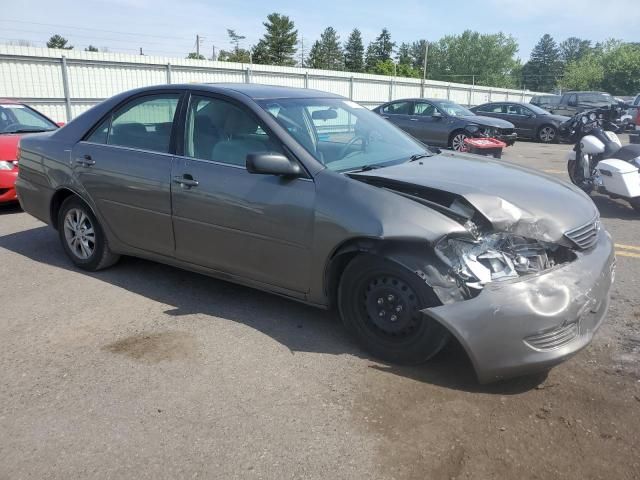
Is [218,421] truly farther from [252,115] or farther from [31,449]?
[252,115]

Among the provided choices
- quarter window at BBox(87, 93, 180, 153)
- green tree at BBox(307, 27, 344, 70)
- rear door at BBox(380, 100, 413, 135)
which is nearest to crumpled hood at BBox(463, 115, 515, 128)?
rear door at BBox(380, 100, 413, 135)

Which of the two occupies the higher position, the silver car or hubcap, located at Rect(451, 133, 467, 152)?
the silver car

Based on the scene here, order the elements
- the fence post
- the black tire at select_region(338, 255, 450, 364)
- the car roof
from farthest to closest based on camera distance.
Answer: the fence post → the car roof → the black tire at select_region(338, 255, 450, 364)

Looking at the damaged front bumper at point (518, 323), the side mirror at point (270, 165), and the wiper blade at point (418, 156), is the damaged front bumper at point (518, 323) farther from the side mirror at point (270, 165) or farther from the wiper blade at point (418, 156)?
the wiper blade at point (418, 156)

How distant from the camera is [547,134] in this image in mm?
19672

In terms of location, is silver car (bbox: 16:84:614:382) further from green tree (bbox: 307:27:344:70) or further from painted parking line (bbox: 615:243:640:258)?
green tree (bbox: 307:27:344:70)

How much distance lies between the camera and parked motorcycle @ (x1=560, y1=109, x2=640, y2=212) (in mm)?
7043

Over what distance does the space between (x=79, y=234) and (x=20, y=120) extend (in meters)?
4.41

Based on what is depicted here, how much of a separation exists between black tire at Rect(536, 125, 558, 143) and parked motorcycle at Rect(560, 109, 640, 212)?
11821mm

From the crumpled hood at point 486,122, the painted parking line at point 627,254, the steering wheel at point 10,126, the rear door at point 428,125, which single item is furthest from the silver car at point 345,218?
the crumpled hood at point 486,122

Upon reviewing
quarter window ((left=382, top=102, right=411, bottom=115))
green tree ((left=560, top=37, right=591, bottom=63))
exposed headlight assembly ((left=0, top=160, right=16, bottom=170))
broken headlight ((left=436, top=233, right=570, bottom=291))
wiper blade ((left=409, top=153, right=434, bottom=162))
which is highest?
green tree ((left=560, top=37, right=591, bottom=63))

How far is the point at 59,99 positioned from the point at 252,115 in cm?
1252

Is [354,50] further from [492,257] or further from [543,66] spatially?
[492,257]

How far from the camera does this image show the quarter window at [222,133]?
3.80m
